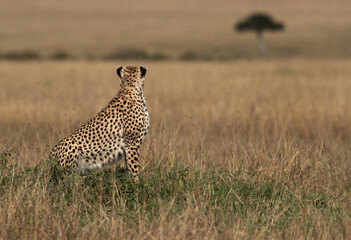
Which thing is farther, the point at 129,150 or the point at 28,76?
the point at 28,76

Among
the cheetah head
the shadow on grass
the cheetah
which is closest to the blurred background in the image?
the cheetah head

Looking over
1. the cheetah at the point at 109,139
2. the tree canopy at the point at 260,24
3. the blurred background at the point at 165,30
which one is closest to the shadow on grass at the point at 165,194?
the cheetah at the point at 109,139

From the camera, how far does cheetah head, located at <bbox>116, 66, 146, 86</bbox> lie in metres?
4.84

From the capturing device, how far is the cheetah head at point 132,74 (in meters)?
4.84

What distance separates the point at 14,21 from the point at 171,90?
49027 millimetres

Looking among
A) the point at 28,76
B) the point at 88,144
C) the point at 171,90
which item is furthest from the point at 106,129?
the point at 28,76

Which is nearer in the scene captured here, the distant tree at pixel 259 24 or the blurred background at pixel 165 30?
the distant tree at pixel 259 24

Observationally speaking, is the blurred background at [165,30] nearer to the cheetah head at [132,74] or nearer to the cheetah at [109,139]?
the cheetah head at [132,74]

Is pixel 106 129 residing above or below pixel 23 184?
above

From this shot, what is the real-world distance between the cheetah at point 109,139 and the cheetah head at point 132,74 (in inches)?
5.0

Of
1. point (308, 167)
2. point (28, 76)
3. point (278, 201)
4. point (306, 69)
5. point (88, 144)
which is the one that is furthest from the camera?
point (306, 69)

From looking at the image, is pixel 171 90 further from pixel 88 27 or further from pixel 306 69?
pixel 88 27

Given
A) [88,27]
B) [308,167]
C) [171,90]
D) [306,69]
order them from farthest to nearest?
[88,27] → [306,69] → [171,90] → [308,167]

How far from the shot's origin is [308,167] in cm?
529
